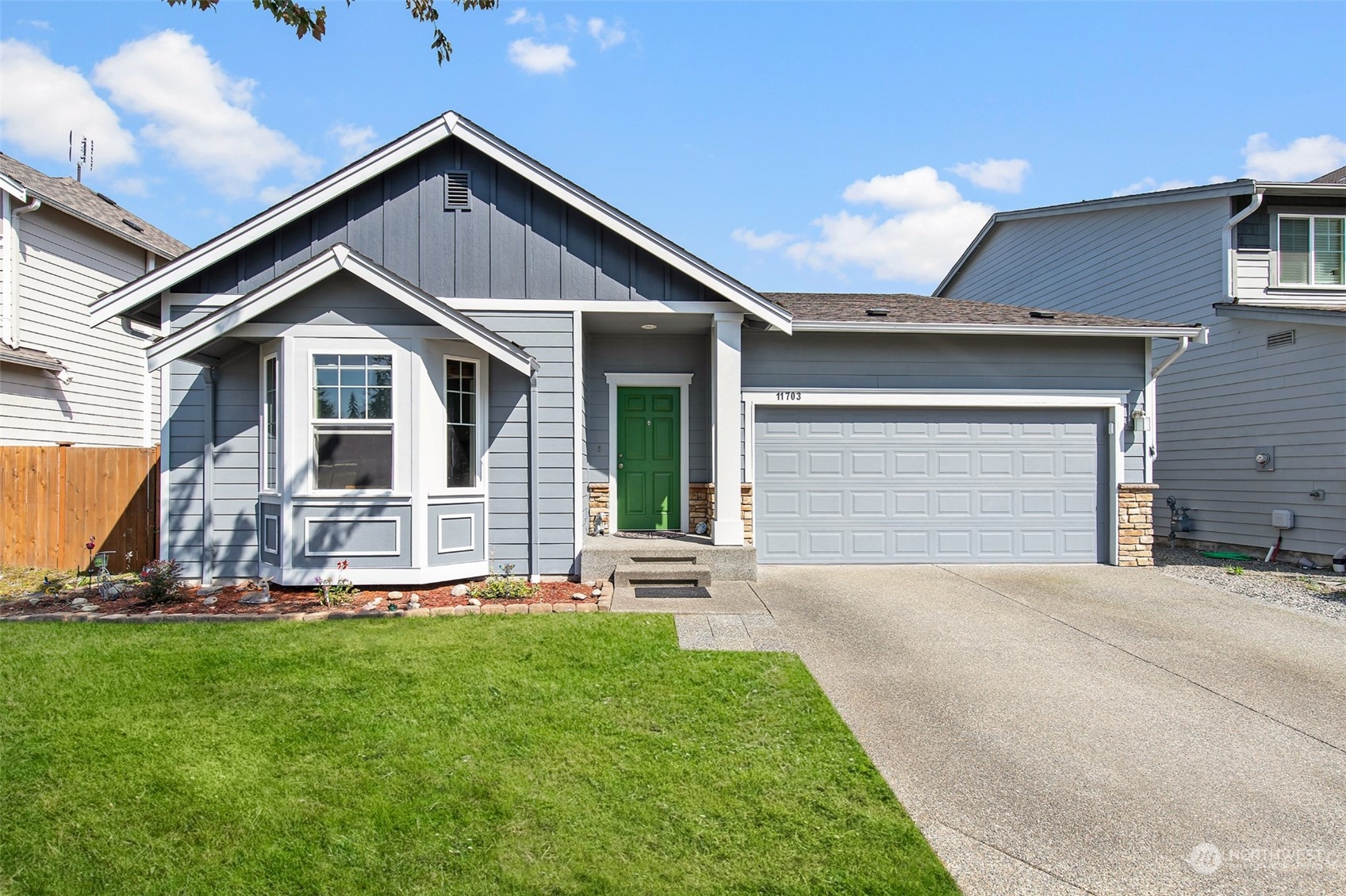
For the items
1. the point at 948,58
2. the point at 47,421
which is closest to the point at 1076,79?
the point at 948,58

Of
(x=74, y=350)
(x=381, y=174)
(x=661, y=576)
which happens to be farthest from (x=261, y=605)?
(x=74, y=350)

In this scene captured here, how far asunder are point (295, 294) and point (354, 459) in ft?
5.99

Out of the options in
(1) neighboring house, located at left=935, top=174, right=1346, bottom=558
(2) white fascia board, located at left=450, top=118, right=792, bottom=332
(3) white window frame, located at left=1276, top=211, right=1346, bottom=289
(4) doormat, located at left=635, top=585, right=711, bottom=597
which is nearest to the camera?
(4) doormat, located at left=635, top=585, right=711, bottom=597

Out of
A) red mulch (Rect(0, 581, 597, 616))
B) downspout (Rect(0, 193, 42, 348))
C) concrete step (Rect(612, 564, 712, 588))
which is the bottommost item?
red mulch (Rect(0, 581, 597, 616))

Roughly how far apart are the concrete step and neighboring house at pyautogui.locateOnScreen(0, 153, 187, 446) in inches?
292

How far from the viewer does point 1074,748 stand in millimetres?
4055

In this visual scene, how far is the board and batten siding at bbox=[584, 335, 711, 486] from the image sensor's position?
9977 mm

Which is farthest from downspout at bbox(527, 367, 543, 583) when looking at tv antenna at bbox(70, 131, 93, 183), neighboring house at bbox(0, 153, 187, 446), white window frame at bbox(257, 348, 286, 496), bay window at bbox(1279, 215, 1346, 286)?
tv antenna at bbox(70, 131, 93, 183)

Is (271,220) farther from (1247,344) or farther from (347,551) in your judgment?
(1247,344)

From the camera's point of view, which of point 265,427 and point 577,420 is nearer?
point 265,427

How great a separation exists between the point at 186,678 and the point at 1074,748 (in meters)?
5.78

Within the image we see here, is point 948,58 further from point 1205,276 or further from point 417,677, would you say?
point 417,677

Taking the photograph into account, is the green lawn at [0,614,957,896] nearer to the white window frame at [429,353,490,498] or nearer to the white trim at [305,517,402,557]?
the white trim at [305,517,402,557]

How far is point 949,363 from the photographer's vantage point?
33.1 ft
